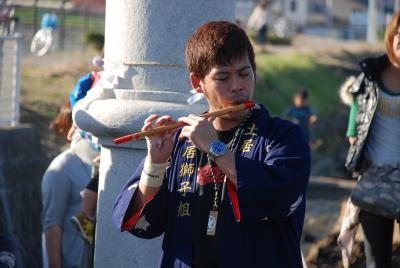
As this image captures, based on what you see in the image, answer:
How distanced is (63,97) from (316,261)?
9396 millimetres

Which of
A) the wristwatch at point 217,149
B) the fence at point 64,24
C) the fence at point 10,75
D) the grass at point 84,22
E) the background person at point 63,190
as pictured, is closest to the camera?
the wristwatch at point 217,149

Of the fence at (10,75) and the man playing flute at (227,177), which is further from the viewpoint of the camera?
the fence at (10,75)

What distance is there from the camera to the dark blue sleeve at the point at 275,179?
9.59 feet

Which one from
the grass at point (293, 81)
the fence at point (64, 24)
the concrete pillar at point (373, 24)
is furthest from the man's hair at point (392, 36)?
the concrete pillar at point (373, 24)

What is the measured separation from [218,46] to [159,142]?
0.38m

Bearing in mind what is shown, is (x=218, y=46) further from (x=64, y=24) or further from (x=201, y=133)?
(x=64, y=24)

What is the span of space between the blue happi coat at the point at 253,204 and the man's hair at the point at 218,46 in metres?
0.22

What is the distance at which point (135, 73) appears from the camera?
4.31 meters

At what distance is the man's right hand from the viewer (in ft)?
10.3

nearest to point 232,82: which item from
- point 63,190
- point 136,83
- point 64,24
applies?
point 136,83

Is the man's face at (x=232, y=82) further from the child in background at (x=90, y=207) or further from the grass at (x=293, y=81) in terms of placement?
the grass at (x=293, y=81)

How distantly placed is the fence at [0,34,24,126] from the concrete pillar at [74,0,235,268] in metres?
4.56

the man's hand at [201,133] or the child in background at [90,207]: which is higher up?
the man's hand at [201,133]

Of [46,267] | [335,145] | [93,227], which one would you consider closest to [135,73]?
[93,227]
